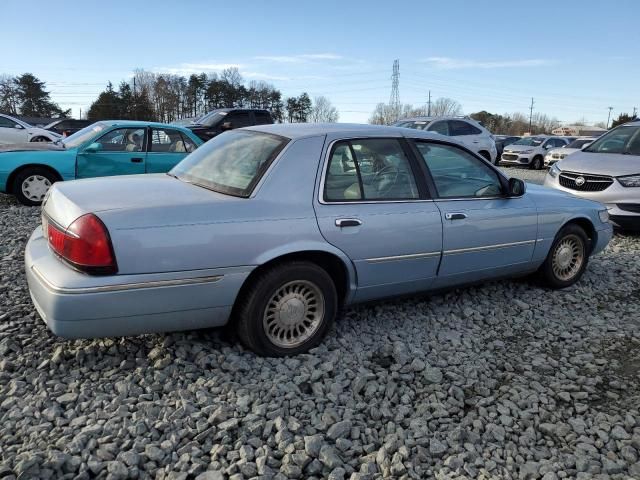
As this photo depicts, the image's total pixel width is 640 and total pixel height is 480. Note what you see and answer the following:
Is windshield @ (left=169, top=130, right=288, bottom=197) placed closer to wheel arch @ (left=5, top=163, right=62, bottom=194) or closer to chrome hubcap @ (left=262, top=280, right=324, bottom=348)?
chrome hubcap @ (left=262, top=280, right=324, bottom=348)

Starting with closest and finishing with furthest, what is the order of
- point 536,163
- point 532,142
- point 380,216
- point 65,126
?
point 380,216
point 536,163
point 532,142
point 65,126

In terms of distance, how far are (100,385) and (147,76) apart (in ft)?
231

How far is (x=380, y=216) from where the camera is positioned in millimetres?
3529

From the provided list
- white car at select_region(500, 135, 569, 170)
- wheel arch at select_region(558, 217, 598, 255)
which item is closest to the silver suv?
wheel arch at select_region(558, 217, 598, 255)

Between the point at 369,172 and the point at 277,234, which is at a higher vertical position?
the point at 369,172

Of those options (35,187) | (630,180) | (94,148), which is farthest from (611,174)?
(35,187)

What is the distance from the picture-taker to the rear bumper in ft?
8.91

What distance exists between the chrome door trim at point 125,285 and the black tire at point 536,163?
21045mm

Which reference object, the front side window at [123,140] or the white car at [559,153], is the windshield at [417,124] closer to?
the front side window at [123,140]

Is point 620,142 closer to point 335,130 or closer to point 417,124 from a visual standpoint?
point 417,124

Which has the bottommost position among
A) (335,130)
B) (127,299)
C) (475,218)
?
(127,299)

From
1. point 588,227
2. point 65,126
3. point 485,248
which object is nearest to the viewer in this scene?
point 485,248

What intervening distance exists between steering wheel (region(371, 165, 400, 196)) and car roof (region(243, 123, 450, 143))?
0.92ft

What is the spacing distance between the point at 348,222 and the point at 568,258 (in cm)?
279
